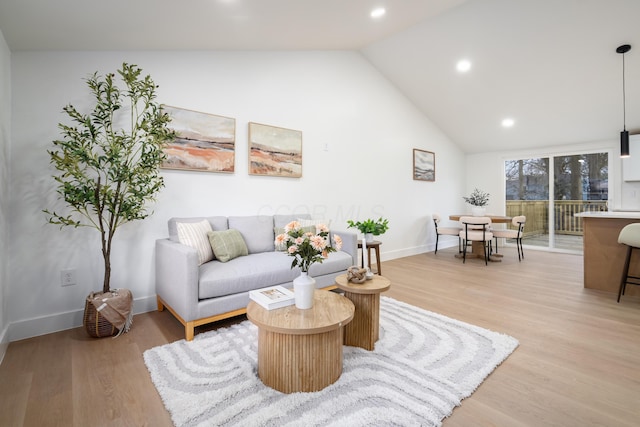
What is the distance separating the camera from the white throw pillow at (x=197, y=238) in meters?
2.64

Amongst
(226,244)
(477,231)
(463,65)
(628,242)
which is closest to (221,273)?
(226,244)

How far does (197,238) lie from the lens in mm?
2709

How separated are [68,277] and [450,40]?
5111mm

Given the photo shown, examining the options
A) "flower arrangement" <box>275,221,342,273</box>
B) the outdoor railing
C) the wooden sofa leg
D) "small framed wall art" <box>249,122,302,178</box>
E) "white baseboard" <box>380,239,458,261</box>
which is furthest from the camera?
the outdoor railing

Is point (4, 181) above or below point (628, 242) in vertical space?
above

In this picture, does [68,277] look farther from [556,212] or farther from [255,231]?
[556,212]

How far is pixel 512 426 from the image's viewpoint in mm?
1399

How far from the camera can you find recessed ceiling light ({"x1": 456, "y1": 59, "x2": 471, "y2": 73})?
4.37m

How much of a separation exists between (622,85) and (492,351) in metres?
4.43

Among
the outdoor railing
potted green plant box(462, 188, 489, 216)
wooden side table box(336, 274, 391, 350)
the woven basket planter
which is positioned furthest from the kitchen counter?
the woven basket planter

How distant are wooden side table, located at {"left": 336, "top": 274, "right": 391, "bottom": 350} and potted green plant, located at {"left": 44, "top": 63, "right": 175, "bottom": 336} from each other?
5.82 feet

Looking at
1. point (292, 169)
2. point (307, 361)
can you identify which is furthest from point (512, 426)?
point (292, 169)

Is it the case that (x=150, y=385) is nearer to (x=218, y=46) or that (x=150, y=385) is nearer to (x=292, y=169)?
(x=292, y=169)

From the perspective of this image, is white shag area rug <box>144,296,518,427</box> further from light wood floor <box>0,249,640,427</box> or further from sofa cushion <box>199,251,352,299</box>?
sofa cushion <box>199,251,352,299</box>
